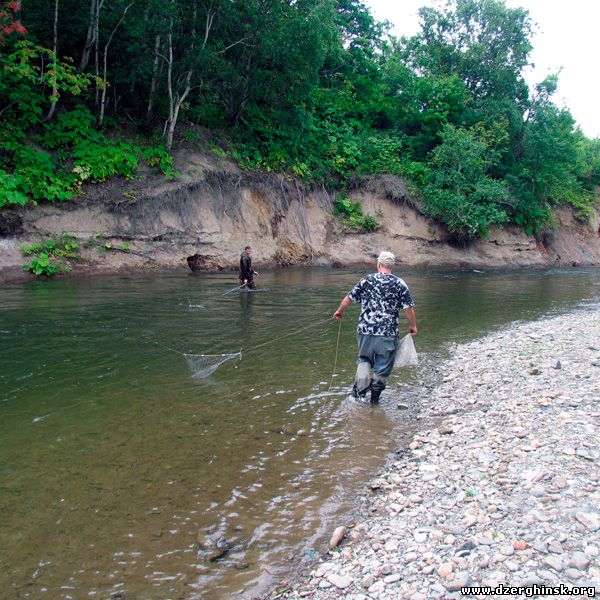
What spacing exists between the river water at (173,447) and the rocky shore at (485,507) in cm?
37

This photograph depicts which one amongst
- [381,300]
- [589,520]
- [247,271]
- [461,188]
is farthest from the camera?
[461,188]

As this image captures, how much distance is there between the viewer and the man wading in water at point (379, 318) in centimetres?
645

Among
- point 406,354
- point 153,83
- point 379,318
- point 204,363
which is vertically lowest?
point 204,363

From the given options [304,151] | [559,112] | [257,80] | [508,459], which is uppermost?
[559,112]

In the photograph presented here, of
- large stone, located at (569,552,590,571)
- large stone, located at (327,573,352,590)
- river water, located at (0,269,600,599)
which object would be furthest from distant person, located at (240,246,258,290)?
large stone, located at (569,552,590,571)

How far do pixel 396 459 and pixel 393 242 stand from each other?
79.1 ft

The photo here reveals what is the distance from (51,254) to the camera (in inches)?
715

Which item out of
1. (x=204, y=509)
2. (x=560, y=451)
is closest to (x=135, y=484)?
(x=204, y=509)

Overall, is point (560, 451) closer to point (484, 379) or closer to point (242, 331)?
point (484, 379)

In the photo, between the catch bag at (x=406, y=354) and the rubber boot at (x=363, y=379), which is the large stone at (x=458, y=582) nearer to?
the rubber boot at (x=363, y=379)

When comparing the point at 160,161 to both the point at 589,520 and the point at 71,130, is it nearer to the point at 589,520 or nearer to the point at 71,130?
the point at 71,130

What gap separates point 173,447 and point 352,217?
23.5m

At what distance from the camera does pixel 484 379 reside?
752 cm

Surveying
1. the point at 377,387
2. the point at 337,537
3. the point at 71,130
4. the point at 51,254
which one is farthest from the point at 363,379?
the point at 71,130
